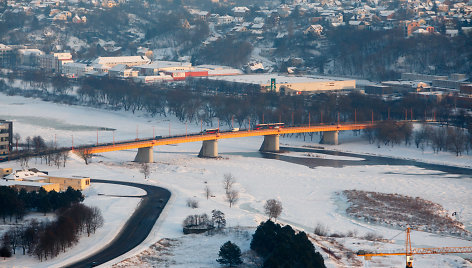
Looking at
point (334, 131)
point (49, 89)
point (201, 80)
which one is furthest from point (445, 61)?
point (49, 89)

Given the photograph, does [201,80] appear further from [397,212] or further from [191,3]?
[191,3]

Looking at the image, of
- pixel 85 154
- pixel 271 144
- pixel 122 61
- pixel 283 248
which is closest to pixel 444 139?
pixel 271 144

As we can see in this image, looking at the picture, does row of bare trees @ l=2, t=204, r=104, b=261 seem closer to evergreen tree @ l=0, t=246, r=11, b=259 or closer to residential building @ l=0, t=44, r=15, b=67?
evergreen tree @ l=0, t=246, r=11, b=259

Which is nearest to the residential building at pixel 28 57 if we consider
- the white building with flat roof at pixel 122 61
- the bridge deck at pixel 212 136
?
the white building with flat roof at pixel 122 61

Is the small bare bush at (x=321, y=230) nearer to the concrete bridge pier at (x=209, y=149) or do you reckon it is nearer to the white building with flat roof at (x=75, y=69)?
the concrete bridge pier at (x=209, y=149)

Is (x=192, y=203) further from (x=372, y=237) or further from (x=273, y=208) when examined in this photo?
(x=372, y=237)
